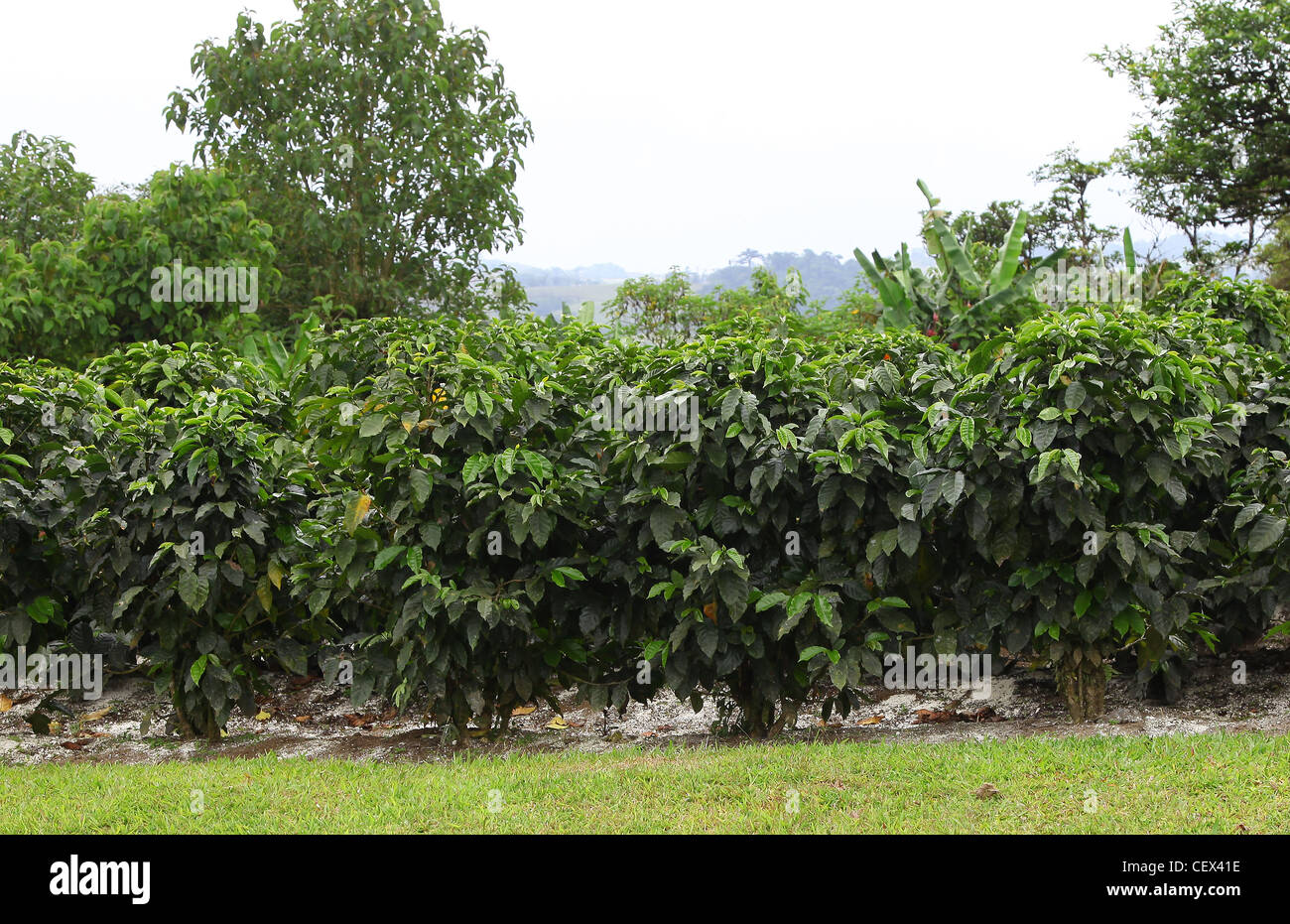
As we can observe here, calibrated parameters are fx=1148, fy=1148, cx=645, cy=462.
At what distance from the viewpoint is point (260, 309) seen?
14086 millimetres

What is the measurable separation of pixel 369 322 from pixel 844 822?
345 centimetres

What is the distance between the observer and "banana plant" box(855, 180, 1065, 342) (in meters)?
11.1

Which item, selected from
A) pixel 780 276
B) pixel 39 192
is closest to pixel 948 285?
pixel 780 276

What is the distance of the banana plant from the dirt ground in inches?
213

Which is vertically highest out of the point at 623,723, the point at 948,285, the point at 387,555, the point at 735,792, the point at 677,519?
the point at 948,285

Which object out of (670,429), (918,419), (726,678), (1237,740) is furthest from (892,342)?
(1237,740)

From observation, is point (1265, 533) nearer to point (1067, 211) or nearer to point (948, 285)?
point (948, 285)

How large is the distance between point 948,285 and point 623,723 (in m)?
7.49

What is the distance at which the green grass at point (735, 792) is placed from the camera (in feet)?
12.9

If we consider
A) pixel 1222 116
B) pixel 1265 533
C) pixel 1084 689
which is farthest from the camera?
pixel 1222 116

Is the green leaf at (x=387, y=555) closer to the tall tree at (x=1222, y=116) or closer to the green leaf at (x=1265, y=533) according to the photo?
the green leaf at (x=1265, y=533)

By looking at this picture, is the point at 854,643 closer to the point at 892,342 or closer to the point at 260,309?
the point at 892,342

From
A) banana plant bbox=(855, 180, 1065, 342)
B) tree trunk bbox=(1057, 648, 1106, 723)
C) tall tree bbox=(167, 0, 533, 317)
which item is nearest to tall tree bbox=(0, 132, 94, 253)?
tall tree bbox=(167, 0, 533, 317)

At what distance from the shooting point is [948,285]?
39.5ft
